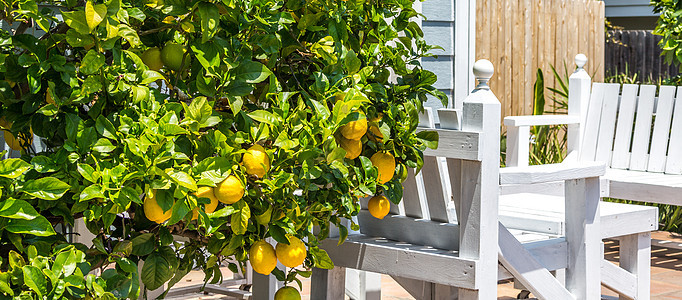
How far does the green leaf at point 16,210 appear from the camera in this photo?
1.15 m

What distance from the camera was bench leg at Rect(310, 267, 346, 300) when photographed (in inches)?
104

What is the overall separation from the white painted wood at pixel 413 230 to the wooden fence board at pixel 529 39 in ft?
16.7

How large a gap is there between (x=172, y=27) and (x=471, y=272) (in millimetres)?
1188

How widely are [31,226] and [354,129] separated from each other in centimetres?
66

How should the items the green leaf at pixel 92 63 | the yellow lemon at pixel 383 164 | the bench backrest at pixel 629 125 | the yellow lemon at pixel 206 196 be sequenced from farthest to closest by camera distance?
the bench backrest at pixel 629 125 → the yellow lemon at pixel 383 164 → the yellow lemon at pixel 206 196 → the green leaf at pixel 92 63

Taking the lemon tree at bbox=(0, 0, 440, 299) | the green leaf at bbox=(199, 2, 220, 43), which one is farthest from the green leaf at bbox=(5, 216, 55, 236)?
the green leaf at bbox=(199, 2, 220, 43)

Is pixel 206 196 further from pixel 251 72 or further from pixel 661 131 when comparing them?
pixel 661 131

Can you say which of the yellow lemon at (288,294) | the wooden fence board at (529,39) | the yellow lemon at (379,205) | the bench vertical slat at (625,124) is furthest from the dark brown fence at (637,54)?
the yellow lemon at (288,294)

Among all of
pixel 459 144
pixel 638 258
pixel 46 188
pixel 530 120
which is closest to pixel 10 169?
pixel 46 188

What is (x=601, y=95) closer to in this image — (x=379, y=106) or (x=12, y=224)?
(x=379, y=106)

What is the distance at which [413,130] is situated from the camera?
1.78 meters

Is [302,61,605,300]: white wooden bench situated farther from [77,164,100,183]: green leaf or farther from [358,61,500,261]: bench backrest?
[77,164,100,183]: green leaf

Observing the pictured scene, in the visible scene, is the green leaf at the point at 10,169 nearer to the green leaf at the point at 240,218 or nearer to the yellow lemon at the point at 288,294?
the green leaf at the point at 240,218

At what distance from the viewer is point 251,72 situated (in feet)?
4.59
